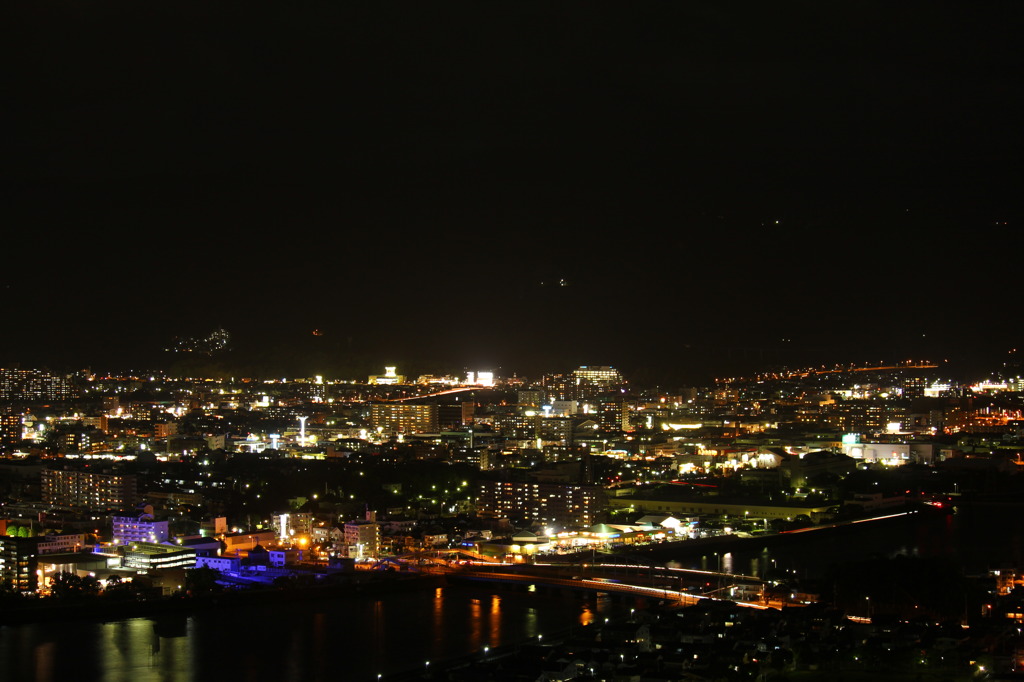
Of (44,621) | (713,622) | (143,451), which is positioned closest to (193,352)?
(143,451)

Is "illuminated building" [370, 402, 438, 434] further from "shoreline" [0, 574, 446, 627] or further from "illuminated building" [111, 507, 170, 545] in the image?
"shoreline" [0, 574, 446, 627]

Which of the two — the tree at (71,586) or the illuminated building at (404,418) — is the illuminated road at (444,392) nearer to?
the illuminated building at (404,418)

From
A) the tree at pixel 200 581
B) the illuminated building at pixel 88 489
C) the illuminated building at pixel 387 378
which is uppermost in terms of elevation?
the illuminated building at pixel 387 378

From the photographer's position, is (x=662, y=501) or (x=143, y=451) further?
(x=143, y=451)

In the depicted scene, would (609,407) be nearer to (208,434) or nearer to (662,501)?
(208,434)

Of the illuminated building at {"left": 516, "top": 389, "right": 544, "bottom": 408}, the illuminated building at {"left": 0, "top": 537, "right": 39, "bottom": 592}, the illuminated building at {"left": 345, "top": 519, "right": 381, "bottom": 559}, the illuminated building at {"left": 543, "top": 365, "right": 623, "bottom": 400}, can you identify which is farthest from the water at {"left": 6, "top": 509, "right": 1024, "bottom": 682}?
the illuminated building at {"left": 543, "top": 365, "right": 623, "bottom": 400}

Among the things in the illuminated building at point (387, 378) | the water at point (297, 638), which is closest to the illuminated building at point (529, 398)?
the illuminated building at point (387, 378)
